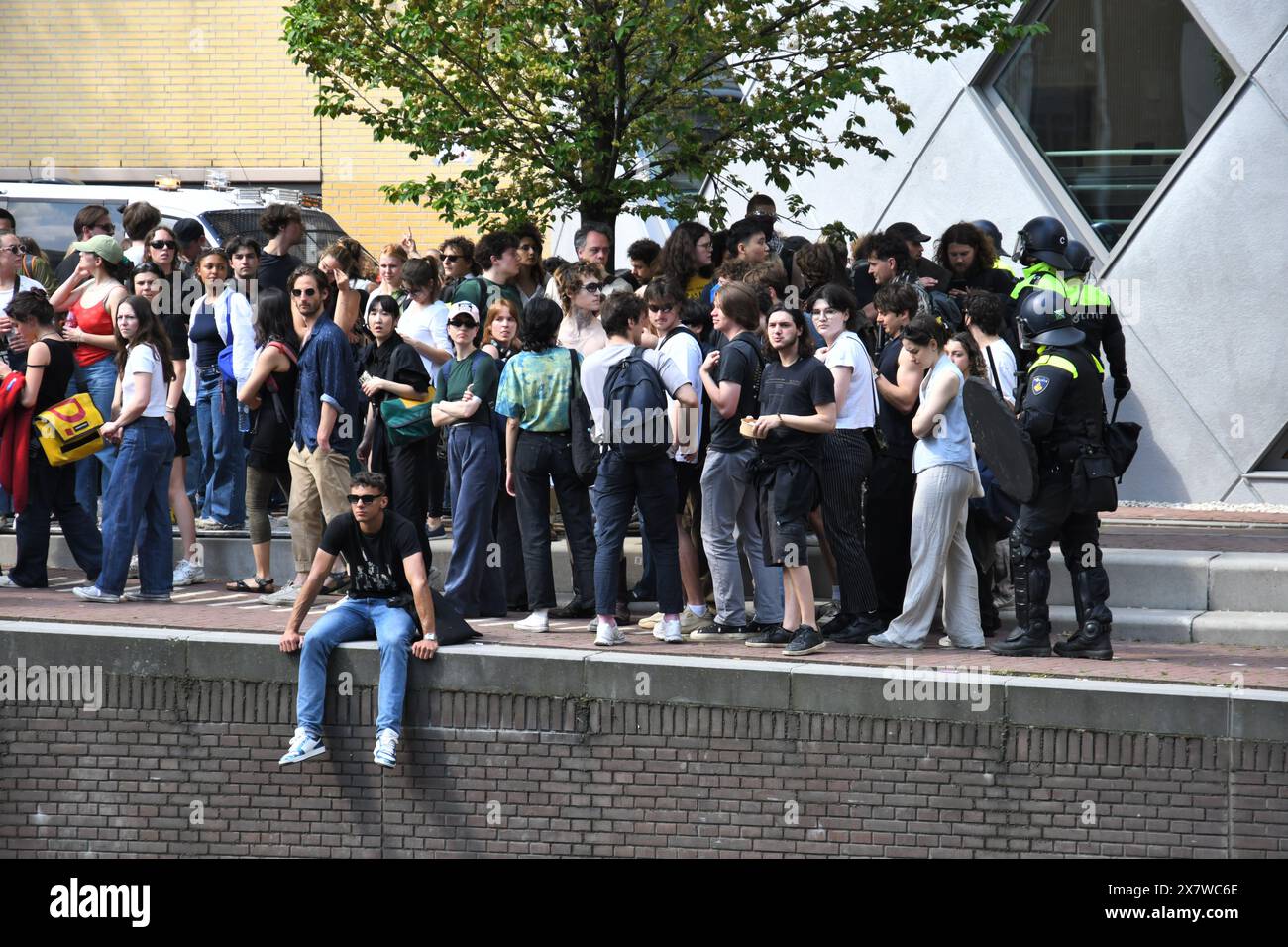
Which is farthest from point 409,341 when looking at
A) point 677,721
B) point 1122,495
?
point 1122,495

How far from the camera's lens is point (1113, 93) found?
14414 millimetres

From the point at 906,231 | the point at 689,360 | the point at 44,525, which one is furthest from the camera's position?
the point at 906,231

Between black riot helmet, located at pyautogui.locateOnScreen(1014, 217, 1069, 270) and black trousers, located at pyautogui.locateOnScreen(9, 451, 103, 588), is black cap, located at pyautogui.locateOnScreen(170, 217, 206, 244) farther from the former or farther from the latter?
black riot helmet, located at pyautogui.locateOnScreen(1014, 217, 1069, 270)

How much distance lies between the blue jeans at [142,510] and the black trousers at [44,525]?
656 millimetres

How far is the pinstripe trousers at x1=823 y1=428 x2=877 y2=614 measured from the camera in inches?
357

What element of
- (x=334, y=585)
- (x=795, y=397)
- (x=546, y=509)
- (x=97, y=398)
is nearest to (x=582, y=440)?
(x=546, y=509)

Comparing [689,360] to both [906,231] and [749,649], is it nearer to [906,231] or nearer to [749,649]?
[749,649]

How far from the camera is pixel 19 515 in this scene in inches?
430

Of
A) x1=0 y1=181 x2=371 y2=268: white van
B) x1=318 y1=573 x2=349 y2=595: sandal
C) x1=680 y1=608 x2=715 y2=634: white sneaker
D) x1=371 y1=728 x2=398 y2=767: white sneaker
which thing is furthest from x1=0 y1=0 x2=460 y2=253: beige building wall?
x1=371 y1=728 x2=398 y2=767: white sneaker

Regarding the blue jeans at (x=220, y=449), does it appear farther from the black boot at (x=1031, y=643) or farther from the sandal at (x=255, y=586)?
the black boot at (x=1031, y=643)

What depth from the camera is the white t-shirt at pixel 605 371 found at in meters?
9.20

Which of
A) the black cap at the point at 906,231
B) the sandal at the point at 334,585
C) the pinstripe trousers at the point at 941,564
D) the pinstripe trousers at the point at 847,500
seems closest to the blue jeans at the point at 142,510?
the sandal at the point at 334,585

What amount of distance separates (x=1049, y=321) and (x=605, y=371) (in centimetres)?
234

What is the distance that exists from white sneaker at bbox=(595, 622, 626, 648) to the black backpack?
0.89m
